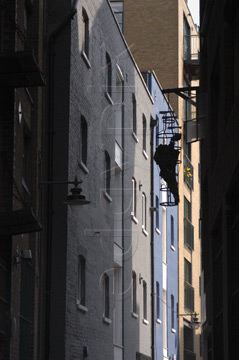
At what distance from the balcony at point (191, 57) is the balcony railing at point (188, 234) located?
24.4 ft

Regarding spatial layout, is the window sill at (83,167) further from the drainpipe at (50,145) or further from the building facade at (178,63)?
the building facade at (178,63)

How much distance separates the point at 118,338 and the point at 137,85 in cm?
1018

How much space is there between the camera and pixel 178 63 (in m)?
48.9

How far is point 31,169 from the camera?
23031 mm

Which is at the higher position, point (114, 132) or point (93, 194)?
point (114, 132)

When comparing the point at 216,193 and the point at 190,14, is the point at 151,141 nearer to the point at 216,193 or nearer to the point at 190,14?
the point at 190,14

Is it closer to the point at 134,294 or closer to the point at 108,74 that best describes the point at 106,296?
the point at 134,294

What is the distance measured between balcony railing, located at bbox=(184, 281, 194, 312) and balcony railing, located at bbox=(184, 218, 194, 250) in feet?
6.71

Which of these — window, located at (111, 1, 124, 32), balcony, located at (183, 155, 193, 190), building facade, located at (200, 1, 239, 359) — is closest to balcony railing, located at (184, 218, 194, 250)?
balcony, located at (183, 155, 193, 190)

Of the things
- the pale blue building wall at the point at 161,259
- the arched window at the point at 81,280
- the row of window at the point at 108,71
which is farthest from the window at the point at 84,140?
the pale blue building wall at the point at 161,259

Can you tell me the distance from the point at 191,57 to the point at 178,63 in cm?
233

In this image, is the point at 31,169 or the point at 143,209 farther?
the point at 143,209

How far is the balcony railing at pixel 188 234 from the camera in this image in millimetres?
50094

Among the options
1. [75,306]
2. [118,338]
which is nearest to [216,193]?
[75,306]
